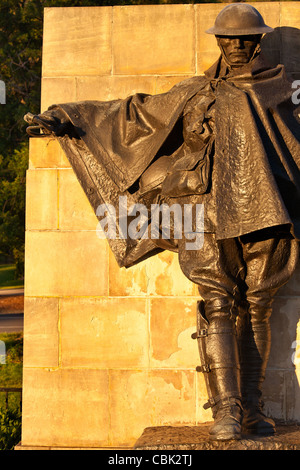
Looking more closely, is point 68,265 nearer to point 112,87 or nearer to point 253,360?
point 112,87

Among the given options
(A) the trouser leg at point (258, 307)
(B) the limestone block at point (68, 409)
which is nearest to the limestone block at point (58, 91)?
(A) the trouser leg at point (258, 307)

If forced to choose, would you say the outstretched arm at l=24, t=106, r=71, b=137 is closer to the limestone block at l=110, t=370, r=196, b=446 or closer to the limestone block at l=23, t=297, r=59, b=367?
the limestone block at l=23, t=297, r=59, b=367

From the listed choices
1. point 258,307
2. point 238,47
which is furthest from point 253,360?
point 238,47

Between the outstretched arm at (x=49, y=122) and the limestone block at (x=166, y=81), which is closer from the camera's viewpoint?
the outstretched arm at (x=49, y=122)

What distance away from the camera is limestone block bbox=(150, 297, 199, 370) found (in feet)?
20.1

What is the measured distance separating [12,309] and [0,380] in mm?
7321

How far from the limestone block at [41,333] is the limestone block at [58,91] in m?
1.48

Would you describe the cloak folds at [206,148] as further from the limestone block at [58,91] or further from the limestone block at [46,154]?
the limestone block at [58,91]

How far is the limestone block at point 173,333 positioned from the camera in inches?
241

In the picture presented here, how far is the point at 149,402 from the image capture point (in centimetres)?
611

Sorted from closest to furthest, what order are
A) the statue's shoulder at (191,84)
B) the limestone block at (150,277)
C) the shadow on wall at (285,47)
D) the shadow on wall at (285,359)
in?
the statue's shoulder at (191,84)
the shadow on wall at (285,359)
the limestone block at (150,277)
the shadow on wall at (285,47)

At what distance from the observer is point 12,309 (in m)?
19.0

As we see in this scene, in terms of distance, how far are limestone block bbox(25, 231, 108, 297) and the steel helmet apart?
1.77 metres
